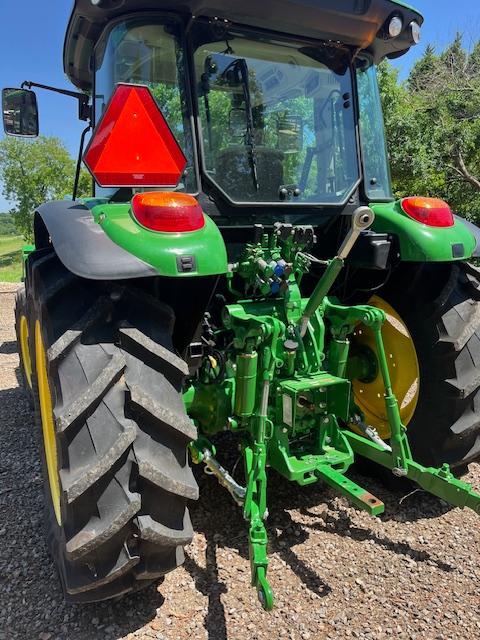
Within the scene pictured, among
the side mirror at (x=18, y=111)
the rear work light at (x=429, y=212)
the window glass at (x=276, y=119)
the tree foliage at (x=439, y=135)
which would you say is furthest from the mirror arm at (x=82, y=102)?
the tree foliage at (x=439, y=135)

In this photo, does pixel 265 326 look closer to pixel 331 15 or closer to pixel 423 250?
pixel 423 250

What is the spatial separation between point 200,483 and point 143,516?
1.10 m

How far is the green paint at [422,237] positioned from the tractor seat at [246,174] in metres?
0.57

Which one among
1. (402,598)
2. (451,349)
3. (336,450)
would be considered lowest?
(402,598)

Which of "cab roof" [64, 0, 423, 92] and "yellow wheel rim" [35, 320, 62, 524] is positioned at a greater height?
"cab roof" [64, 0, 423, 92]

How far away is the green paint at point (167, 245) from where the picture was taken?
1788 millimetres

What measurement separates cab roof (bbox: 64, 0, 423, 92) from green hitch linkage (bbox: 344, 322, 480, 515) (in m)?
1.42

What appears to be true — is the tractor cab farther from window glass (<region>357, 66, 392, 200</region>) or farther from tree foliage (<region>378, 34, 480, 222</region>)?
tree foliage (<region>378, 34, 480, 222</region>)

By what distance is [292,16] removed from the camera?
2.27 meters

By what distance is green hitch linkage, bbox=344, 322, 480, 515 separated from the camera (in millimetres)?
2074

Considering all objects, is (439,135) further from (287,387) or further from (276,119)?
(287,387)

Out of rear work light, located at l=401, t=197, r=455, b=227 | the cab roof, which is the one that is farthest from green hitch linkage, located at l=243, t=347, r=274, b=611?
the cab roof

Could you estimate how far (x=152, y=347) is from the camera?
1800 millimetres

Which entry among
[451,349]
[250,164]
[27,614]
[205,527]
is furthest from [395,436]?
[27,614]
